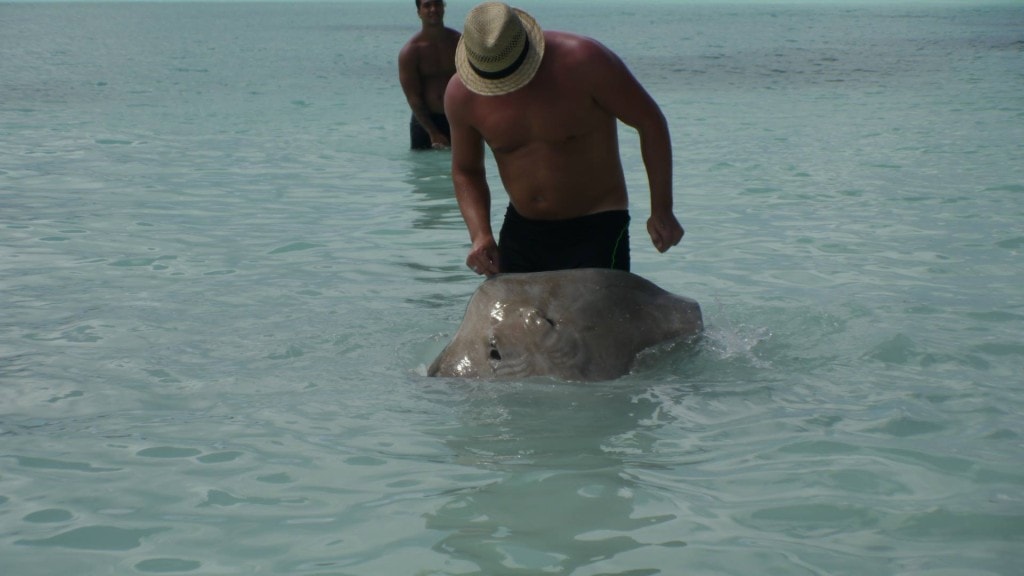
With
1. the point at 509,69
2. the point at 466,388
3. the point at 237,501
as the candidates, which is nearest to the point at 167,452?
the point at 237,501

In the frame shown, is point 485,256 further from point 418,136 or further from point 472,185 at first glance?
point 418,136

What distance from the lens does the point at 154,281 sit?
21.8 ft

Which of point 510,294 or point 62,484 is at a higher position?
point 510,294

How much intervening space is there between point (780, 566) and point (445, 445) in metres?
1.33

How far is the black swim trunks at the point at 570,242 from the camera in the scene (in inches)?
190

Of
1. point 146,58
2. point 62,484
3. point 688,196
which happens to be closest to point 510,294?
point 62,484

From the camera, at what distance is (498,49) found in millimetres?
4281

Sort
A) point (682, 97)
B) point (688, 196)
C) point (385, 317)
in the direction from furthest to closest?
point (682, 97)
point (688, 196)
point (385, 317)

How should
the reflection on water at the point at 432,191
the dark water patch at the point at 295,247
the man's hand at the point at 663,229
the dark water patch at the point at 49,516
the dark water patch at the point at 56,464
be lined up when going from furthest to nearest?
1. the reflection on water at the point at 432,191
2. the dark water patch at the point at 295,247
3. the man's hand at the point at 663,229
4. the dark water patch at the point at 56,464
5. the dark water patch at the point at 49,516

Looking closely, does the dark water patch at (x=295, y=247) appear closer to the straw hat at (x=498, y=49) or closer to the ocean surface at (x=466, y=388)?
the ocean surface at (x=466, y=388)

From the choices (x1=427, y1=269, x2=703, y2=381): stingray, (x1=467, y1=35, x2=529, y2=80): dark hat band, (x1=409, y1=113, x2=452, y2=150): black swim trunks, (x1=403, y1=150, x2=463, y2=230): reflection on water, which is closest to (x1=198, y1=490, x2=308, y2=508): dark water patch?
(x1=427, y1=269, x2=703, y2=381): stingray

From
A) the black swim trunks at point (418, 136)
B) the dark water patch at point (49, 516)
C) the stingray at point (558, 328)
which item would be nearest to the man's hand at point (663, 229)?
the stingray at point (558, 328)

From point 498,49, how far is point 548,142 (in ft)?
1.53

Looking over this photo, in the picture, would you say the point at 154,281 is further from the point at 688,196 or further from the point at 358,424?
the point at 688,196
